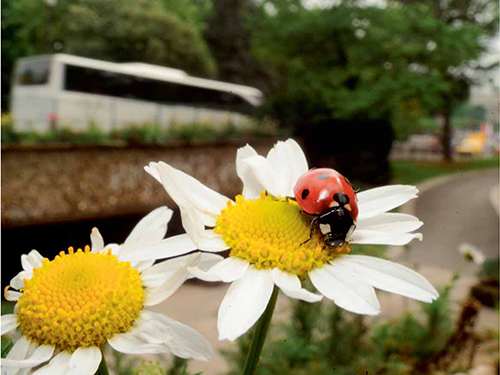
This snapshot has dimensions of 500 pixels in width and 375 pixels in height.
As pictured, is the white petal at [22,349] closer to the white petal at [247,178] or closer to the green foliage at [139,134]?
the white petal at [247,178]

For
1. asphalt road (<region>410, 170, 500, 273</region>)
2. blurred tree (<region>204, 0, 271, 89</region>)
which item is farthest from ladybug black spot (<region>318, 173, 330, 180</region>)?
blurred tree (<region>204, 0, 271, 89</region>)

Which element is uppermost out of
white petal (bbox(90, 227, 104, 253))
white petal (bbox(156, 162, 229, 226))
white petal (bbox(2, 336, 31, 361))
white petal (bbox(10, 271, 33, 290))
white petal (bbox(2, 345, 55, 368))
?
white petal (bbox(156, 162, 229, 226))

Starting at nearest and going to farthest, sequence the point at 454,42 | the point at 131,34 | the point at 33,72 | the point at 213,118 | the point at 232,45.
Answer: the point at 131,34, the point at 33,72, the point at 213,118, the point at 454,42, the point at 232,45

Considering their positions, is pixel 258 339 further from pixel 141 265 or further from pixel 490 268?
pixel 490 268

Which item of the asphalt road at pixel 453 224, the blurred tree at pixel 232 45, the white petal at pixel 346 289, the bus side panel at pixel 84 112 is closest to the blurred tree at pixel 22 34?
the white petal at pixel 346 289

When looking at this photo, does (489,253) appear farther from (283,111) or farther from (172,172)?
(172,172)

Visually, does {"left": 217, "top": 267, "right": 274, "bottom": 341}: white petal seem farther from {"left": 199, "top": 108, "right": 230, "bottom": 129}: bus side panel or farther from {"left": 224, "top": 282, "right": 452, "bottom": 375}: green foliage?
{"left": 199, "top": 108, "right": 230, "bottom": 129}: bus side panel

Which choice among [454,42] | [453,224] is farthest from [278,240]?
[454,42]
